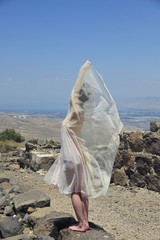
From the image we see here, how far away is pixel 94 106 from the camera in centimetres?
469

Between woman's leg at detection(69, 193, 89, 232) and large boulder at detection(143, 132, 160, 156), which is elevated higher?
large boulder at detection(143, 132, 160, 156)

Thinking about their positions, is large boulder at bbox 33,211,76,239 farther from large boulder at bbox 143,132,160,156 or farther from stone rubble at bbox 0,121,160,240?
large boulder at bbox 143,132,160,156

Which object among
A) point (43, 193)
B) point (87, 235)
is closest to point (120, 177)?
point (43, 193)

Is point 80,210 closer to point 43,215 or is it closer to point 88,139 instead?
point 88,139

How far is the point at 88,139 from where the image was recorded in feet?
15.4

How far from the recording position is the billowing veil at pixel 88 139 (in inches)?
178

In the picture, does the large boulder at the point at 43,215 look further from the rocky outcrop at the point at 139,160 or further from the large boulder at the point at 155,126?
the large boulder at the point at 155,126

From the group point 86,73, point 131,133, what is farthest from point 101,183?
point 131,133

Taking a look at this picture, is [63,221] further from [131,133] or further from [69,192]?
[131,133]

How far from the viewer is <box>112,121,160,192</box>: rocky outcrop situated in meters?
8.07

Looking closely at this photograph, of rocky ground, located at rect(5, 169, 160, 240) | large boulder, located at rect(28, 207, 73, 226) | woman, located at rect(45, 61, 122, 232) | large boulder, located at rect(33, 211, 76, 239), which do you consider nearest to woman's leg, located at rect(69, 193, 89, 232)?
woman, located at rect(45, 61, 122, 232)

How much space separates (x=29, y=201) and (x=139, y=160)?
10.3 feet

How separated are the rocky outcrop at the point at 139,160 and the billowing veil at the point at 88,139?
3545 mm

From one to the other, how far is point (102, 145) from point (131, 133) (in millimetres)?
4055
